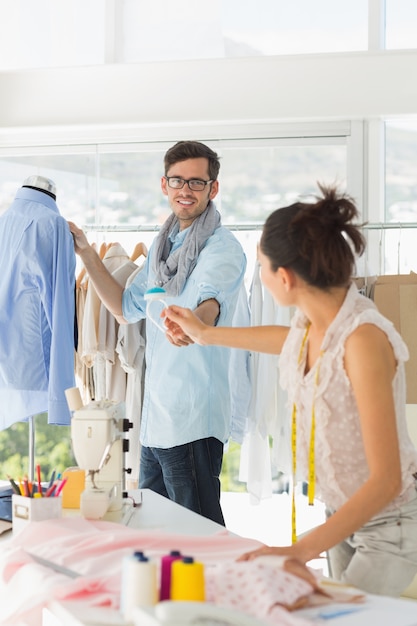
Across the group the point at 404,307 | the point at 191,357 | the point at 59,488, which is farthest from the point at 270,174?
the point at 59,488

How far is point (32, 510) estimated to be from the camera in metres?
2.19

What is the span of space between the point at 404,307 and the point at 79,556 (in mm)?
2425

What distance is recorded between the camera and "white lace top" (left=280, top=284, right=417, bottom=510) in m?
1.91

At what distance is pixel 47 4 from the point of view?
5059mm

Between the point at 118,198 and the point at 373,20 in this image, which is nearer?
the point at 373,20

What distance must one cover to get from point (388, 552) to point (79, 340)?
2.48 metres

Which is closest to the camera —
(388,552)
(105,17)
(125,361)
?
(388,552)

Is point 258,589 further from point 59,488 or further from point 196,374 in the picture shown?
point 196,374

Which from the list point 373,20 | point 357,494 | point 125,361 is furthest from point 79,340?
point 357,494

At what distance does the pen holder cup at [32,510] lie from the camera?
219cm

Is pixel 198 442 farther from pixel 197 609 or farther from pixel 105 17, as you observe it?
pixel 105 17

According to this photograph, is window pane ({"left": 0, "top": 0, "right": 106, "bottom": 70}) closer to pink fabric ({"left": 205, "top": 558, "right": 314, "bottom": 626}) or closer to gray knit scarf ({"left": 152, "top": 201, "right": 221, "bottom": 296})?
gray knit scarf ({"left": 152, "top": 201, "right": 221, "bottom": 296})

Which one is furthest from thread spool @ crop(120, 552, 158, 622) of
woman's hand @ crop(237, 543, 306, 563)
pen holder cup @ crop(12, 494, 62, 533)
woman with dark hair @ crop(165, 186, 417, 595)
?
pen holder cup @ crop(12, 494, 62, 533)

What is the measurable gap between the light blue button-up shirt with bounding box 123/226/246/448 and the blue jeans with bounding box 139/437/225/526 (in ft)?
0.11
